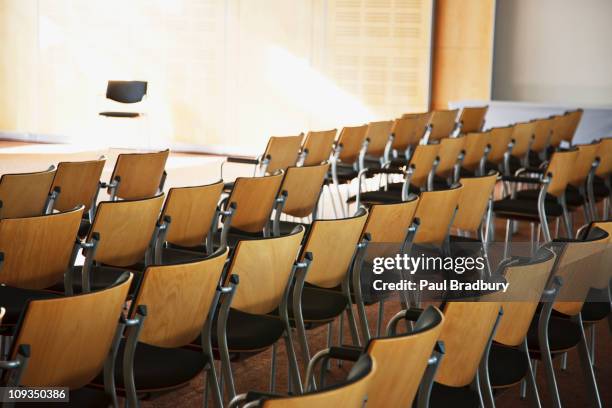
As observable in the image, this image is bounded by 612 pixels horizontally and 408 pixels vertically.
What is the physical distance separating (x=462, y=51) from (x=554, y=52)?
1260 millimetres

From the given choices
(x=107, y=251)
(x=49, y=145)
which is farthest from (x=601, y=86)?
(x=107, y=251)

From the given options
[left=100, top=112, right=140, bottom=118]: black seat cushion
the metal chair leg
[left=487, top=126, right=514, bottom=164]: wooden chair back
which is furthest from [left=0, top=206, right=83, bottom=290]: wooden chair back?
[left=100, top=112, right=140, bottom=118]: black seat cushion

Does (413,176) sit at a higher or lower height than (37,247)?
lower

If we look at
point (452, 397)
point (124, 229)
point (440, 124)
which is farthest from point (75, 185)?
point (440, 124)

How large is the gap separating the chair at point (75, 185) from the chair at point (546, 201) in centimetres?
286

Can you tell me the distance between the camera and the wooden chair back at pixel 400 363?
219 centimetres

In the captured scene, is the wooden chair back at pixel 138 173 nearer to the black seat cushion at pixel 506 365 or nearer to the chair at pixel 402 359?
the black seat cushion at pixel 506 365

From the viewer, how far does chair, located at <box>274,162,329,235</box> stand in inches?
212

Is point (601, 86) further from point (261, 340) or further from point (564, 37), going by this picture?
point (261, 340)

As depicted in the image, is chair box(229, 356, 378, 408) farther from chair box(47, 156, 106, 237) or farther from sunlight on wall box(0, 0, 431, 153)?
sunlight on wall box(0, 0, 431, 153)

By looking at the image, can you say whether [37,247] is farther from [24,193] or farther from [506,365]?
[506,365]

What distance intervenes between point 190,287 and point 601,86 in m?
10.1

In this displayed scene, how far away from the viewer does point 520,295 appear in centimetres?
317

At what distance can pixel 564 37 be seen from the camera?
12.0 m
